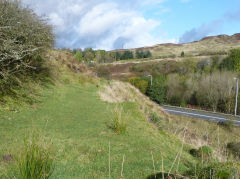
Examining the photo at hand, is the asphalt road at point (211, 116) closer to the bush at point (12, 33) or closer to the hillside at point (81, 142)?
the hillside at point (81, 142)

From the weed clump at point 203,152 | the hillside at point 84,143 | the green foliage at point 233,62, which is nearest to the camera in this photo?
the hillside at point 84,143

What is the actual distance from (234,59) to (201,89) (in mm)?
16883

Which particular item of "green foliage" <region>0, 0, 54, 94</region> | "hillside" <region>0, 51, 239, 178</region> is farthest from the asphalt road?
"green foliage" <region>0, 0, 54, 94</region>

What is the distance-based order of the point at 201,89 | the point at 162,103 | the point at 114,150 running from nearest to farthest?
the point at 114,150 → the point at 201,89 → the point at 162,103

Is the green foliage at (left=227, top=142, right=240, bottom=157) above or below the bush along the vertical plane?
below

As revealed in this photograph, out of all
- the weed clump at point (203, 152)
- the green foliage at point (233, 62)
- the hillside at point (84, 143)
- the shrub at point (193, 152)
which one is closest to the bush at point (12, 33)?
the hillside at point (84, 143)

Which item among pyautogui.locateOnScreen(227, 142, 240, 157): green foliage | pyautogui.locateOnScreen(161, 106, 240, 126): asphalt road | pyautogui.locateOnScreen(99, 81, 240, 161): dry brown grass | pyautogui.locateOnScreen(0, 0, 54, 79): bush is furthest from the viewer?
pyautogui.locateOnScreen(161, 106, 240, 126): asphalt road

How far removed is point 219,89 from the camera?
45.9 m

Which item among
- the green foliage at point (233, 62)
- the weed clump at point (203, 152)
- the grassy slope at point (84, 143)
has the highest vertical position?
the green foliage at point (233, 62)

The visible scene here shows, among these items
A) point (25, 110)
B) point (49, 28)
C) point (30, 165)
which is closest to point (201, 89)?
point (49, 28)

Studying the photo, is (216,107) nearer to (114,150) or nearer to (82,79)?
(82,79)

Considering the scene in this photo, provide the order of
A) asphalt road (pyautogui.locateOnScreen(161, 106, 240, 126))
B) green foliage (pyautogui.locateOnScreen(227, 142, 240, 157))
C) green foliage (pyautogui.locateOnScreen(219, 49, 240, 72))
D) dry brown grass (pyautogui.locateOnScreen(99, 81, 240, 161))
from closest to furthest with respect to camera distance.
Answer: dry brown grass (pyautogui.locateOnScreen(99, 81, 240, 161)) < green foliage (pyautogui.locateOnScreen(227, 142, 240, 157)) < asphalt road (pyautogui.locateOnScreen(161, 106, 240, 126)) < green foliage (pyautogui.locateOnScreen(219, 49, 240, 72))

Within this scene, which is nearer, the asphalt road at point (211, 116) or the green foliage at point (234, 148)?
the green foliage at point (234, 148)

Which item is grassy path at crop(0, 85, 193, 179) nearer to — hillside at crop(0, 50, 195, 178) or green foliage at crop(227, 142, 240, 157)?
hillside at crop(0, 50, 195, 178)
